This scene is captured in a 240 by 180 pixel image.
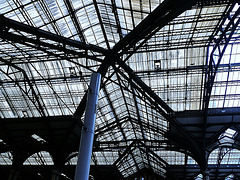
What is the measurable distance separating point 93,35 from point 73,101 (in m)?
12.5

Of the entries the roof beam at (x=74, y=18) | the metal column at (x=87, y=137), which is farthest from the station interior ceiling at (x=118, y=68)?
the metal column at (x=87, y=137)

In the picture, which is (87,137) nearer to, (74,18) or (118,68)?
(118,68)

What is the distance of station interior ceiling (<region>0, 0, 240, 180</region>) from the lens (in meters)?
23.7

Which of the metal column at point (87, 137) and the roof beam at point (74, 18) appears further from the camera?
the roof beam at point (74, 18)

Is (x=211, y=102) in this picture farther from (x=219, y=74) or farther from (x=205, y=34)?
(x=205, y=34)

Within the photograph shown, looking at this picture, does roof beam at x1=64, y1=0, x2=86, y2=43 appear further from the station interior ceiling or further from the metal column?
the metal column

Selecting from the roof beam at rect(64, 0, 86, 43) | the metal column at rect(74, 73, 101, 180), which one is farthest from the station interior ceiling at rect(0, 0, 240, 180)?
the metal column at rect(74, 73, 101, 180)

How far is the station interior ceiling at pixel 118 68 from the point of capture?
2369 centimetres

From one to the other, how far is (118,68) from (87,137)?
15.2 meters

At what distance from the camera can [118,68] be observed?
26.8m

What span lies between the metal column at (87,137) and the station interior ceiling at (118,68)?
8.96m

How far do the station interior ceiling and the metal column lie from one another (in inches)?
353

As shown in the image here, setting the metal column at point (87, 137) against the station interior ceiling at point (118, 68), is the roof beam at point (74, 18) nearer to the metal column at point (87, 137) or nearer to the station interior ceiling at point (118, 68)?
the station interior ceiling at point (118, 68)

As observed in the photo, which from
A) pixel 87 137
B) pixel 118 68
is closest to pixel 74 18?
pixel 118 68
